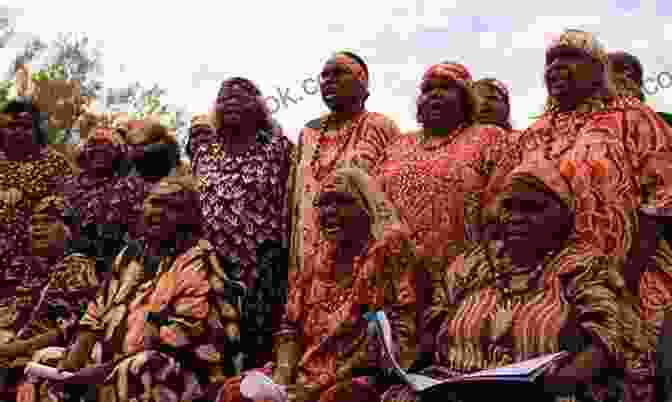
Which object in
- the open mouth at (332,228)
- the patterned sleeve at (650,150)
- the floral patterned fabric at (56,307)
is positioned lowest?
the floral patterned fabric at (56,307)

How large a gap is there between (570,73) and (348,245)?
1.43m

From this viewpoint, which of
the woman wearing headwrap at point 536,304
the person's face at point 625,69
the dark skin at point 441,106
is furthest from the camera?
the person's face at point 625,69

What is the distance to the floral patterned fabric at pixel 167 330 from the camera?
A: 5.77m

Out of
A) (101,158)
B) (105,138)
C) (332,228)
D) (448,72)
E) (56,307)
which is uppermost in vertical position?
(448,72)

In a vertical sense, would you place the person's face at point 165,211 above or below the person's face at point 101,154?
below

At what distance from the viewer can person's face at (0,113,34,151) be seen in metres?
8.51

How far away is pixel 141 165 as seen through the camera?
7.99 m

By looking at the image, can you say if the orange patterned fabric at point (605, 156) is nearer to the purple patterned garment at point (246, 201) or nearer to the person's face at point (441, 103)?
the person's face at point (441, 103)

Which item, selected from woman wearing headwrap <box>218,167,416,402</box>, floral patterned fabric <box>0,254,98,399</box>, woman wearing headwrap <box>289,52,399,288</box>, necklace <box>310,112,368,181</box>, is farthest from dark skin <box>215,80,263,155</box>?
woman wearing headwrap <box>218,167,416,402</box>

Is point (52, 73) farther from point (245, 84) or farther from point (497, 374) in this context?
point (497, 374)

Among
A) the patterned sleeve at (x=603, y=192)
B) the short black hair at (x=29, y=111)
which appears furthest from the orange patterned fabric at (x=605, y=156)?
the short black hair at (x=29, y=111)

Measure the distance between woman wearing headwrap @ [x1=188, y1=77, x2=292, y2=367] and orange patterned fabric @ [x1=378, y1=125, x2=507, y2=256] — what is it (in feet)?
2.91

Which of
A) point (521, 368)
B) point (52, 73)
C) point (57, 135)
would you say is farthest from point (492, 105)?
point (52, 73)

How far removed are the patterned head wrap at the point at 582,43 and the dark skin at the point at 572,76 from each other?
2 centimetres
